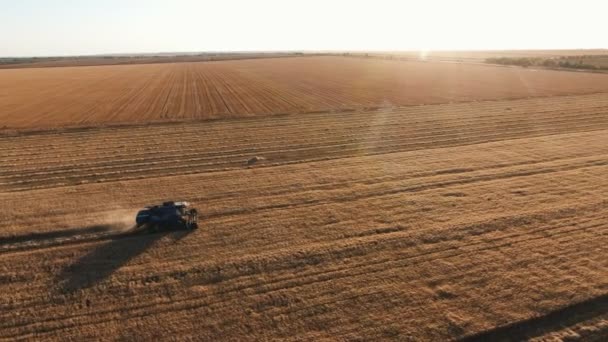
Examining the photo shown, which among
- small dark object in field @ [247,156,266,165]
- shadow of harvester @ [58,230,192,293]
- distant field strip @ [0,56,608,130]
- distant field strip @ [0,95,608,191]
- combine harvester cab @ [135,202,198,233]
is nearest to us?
shadow of harvester @ [58,230,192,293]

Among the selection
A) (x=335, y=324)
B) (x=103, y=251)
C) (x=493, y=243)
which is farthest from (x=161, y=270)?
(x=493, y=243)

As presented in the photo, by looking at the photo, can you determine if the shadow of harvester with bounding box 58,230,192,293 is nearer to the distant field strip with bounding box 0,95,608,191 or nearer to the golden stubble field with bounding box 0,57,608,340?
the golden stubble field with bounding box 0,57,608,340

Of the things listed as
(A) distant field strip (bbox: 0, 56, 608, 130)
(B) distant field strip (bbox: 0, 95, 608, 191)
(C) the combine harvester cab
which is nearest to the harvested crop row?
(C) the combine harvester cab

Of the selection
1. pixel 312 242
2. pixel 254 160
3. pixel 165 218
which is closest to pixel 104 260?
pixel 165 218

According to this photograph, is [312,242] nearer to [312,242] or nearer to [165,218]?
[312,242]

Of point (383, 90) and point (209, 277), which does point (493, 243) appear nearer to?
point (209, 277)

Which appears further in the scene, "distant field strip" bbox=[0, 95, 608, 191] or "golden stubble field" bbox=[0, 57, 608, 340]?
"distant field strip" bbox=[0, 95, 608, 191]

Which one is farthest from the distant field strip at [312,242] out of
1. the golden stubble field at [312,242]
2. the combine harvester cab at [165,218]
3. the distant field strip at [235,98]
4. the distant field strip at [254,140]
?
the distant field strip at [235,98]

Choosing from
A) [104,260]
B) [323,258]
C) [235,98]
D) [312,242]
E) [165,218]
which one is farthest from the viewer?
[235,98]
